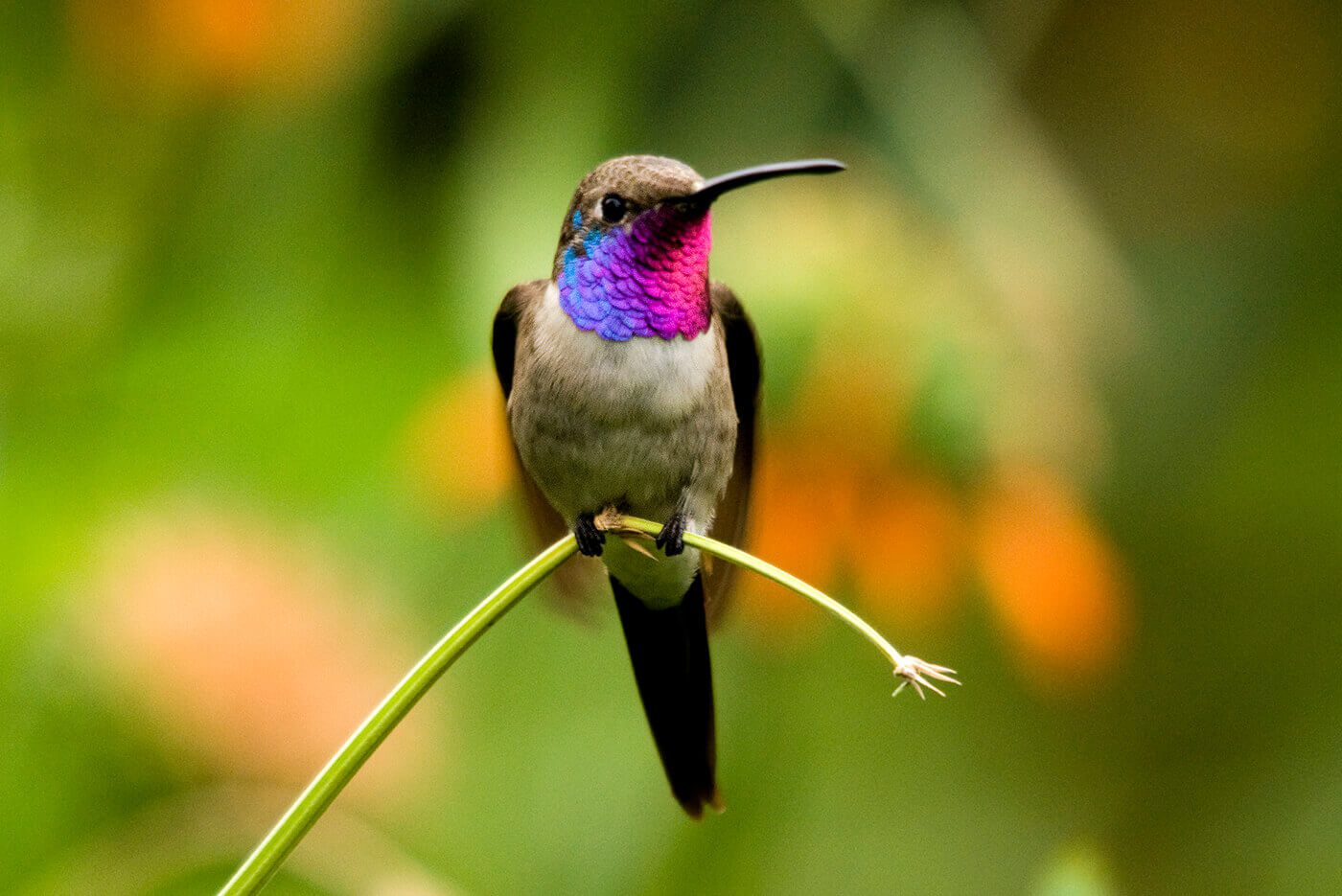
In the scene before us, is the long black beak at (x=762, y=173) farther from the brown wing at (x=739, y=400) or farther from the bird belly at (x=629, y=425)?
the brown wing at (x=739, y=400)

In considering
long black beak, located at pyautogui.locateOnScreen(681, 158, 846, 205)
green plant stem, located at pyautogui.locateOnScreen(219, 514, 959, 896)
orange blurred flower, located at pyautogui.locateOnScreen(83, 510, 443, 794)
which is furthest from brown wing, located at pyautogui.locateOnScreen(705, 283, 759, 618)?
green plant stem, located at pyautogui.locateOnScreen(219, 514, 959, 896)

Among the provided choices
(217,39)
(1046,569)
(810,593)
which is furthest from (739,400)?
(217,39)

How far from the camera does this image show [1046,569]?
182cm

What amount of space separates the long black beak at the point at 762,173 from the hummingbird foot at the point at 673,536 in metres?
0.28

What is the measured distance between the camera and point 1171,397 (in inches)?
111

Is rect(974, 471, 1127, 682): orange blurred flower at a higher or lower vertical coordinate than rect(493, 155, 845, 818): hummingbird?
lower

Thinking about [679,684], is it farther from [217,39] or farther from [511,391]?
[217,39]

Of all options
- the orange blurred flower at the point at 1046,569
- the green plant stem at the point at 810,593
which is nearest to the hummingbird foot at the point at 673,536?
the green plant stem at the point at 810,593

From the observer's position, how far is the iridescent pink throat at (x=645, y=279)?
1288mm

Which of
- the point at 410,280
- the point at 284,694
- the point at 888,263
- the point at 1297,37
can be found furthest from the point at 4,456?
the point at 1297,37

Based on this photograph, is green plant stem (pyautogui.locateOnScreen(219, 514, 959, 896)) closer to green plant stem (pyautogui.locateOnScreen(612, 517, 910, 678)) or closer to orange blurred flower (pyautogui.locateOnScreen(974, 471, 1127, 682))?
green plant stem (pyautogui.locateOnScreen(612, 517, 910, 678))

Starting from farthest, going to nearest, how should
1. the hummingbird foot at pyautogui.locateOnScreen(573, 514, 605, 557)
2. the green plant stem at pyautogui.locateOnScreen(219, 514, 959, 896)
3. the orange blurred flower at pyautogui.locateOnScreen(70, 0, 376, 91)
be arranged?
the orange blurred flower at pyautogui.locateOnScreen(70, 0, 376, 91)
the hummingbird foot at pyautogui.locateOnScreen(573, 514, 605, 557)
the green plant stem at pyautogui.locateOnScreen(219, 514, 959, 896)

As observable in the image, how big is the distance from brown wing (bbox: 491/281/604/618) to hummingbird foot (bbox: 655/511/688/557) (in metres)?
0.09

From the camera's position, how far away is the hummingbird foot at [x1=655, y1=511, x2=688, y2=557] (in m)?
1.31
